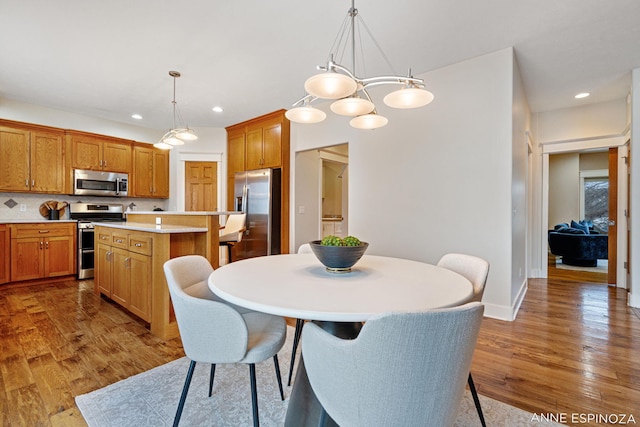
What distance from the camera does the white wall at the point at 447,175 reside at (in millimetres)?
2738

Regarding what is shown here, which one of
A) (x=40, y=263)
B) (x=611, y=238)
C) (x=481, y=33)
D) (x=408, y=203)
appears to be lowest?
(x=40, y=263)

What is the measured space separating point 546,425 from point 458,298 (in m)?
1.02

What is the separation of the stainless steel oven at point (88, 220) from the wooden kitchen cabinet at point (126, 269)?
1.27 m

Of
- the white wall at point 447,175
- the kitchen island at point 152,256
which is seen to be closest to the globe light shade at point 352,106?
the kitchen island at point 152,256

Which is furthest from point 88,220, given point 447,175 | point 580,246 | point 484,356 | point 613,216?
point 580,246

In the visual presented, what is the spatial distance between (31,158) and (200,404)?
4.73 m

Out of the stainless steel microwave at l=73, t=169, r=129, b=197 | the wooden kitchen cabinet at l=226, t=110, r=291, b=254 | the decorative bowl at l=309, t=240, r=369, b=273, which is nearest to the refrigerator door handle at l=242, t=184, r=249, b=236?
the wooden kitchen cabinet at l=226, t=110, r=291, b=254

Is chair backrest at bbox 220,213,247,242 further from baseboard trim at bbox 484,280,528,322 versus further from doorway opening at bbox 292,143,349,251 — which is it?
baseboard trim at bbox 484,280,528,322

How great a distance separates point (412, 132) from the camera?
3275mm

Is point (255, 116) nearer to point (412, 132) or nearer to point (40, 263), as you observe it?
point (412, 132)

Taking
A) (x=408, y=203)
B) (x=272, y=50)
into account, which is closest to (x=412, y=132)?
(x=408, y=203)

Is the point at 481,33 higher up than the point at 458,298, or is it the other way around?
the point at 481,33

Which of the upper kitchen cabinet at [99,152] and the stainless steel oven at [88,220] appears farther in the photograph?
the upper kitchen cabinet at [99,152]

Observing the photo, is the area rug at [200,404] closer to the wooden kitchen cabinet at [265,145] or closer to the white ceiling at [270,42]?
Result: the white ceiling at [270,42]
